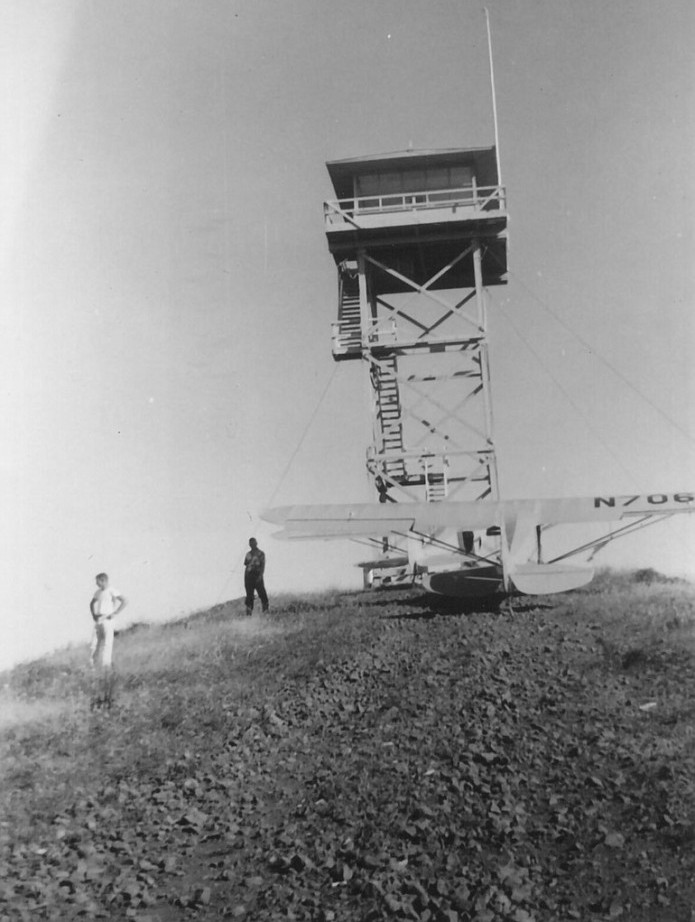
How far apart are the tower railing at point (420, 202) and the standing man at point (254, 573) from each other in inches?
409

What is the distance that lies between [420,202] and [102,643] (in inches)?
633

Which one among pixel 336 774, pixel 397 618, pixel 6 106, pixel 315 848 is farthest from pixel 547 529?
pixel 6 106

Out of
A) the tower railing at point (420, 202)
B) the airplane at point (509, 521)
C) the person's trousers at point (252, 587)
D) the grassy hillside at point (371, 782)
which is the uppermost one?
the tower railing at point (420, 202)

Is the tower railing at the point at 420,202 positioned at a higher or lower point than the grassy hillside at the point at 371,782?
higher

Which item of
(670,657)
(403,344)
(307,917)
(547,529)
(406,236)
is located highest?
(406,236)

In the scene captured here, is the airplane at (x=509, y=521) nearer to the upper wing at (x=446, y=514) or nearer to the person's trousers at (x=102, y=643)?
the upper wing at (x=446, y=514)

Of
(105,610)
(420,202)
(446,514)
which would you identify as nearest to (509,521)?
(446,514)

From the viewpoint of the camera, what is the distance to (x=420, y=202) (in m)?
20.8

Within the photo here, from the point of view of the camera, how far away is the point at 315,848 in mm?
5684

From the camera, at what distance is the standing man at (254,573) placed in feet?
51.8

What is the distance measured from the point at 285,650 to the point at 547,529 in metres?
6.34

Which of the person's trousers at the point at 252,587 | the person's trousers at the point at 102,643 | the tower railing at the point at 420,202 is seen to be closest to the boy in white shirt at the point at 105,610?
the person's trousers at the point at 102,643

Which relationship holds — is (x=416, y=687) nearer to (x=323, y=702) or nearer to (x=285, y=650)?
(x=323, y=702)

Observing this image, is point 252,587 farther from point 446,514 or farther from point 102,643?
point 102,643
